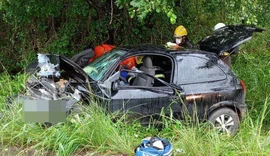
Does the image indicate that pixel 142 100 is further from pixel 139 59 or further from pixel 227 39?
pixel 227 39

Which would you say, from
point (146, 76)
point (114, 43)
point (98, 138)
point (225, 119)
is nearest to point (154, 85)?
point (146, 76)

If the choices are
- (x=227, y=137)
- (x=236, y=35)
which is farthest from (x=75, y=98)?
(x=236, y=35)

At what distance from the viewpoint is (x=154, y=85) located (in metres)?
5.43

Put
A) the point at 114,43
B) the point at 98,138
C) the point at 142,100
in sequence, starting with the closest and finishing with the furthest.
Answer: the point at 98,138
the point at 142,100
the point at 114,43

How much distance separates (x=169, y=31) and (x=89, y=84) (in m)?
5.82

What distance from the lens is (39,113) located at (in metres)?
4.40

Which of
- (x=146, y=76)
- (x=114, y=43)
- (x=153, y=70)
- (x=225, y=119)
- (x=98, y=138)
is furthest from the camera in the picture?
(x=114, y=43)

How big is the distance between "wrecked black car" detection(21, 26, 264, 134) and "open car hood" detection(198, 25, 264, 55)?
0.08 feet

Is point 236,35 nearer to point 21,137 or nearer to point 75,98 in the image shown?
point 75,98

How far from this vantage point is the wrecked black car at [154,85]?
16.4 feet

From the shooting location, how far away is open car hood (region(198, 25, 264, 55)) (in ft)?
19.7

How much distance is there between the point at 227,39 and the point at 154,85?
1709mm

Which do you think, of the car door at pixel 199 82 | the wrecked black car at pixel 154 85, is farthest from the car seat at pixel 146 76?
the car door at pixel 199 82

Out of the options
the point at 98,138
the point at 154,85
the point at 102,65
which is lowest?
the point at 98,138
